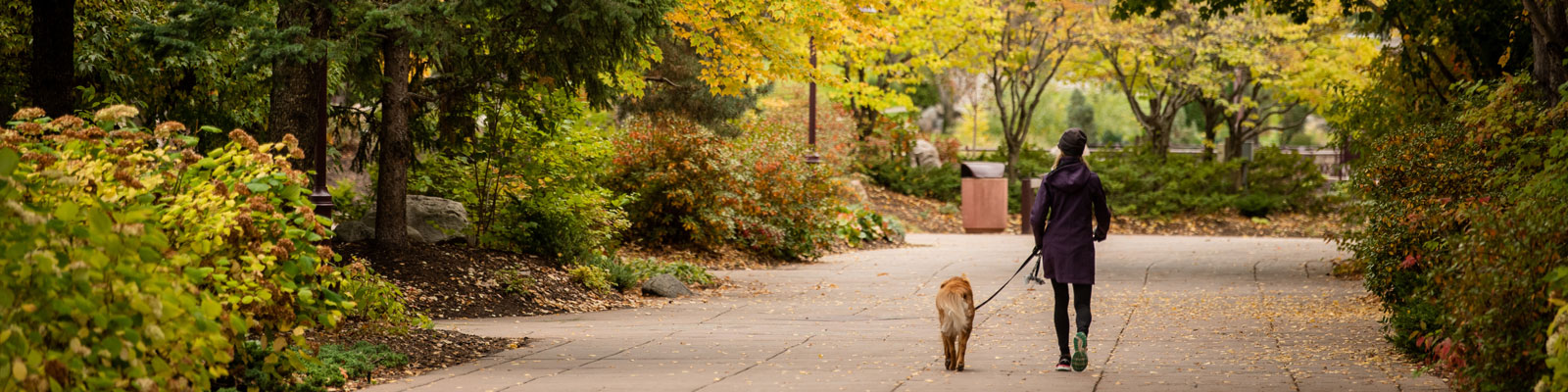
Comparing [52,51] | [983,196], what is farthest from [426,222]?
[983,196]

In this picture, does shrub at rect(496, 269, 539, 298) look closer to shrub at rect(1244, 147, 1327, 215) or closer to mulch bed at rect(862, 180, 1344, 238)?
mulch bed at rect(862, 180, 1344, 238)

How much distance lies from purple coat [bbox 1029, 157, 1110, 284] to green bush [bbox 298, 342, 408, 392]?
3.61 meters

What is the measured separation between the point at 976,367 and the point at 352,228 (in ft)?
21.5

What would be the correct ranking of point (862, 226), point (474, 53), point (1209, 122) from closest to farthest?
point (474, 53)
point (862, 226)
point (1209, 122)

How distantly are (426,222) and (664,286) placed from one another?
7.45 ft

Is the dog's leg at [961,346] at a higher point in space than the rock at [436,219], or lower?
lower

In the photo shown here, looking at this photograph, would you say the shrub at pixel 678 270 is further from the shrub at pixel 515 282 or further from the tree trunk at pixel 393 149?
the tree trunk at pixel 393 149

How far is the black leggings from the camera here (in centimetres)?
752

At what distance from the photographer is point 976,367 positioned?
7773mm

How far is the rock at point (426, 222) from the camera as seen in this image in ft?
39.8

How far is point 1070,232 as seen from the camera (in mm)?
7562

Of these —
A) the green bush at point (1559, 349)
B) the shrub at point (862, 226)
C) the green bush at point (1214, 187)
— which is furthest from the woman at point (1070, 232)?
the green bush at point (1214, 187)

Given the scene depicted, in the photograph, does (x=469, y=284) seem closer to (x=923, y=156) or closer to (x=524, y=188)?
(x=524, y=188)

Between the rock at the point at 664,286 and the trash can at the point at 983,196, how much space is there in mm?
12837
